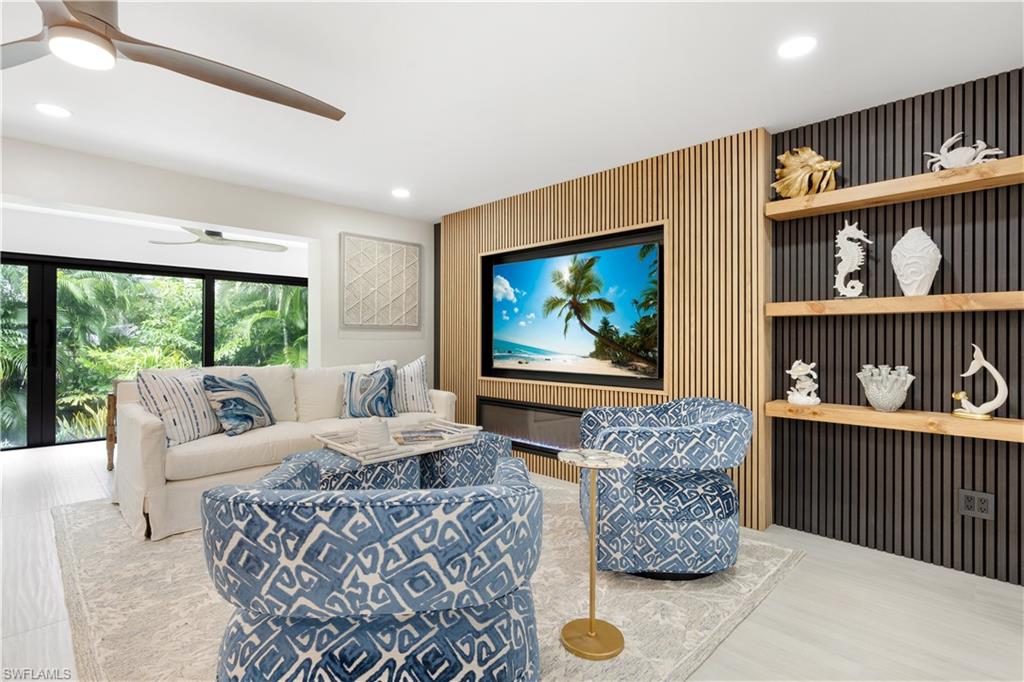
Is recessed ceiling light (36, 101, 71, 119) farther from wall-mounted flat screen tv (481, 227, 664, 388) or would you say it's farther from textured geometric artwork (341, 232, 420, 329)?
wall-mounted flat screen tv (481, 227, 664, 388)

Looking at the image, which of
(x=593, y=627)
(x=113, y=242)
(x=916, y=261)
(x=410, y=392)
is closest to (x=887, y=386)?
(x=916, y=261)

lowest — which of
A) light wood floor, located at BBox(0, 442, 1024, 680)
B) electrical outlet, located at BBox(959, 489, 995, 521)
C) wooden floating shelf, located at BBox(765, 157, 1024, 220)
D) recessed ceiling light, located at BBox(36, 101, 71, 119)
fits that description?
light wood floor, located at BBox(0, 442, 1024, 680)

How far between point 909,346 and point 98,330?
7.15 metres

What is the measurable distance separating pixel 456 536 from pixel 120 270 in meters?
6.15

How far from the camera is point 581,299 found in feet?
13.3

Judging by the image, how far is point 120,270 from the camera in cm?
533

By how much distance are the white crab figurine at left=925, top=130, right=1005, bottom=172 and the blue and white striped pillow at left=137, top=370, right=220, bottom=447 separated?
14.8ft

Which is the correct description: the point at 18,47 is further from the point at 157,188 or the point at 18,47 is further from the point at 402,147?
the point at 157,188

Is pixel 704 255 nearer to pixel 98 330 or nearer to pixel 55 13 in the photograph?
pixel 55 13

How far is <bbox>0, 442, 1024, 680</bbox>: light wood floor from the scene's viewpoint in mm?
1731

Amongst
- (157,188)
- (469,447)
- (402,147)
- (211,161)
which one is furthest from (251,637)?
(157,188)

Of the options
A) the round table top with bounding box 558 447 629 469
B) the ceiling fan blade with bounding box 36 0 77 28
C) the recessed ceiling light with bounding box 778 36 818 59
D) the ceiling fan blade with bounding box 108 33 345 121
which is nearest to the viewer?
the ceiling fan blade with bounding box 36 0 77 28

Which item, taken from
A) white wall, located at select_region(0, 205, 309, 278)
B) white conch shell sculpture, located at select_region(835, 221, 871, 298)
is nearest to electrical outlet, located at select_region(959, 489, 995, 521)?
white conch shell sculpture, located at select_region(835, 221, 871, 298)

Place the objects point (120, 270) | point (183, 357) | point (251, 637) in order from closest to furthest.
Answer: point (251, 637), point (120, 270), point (183, 357)
